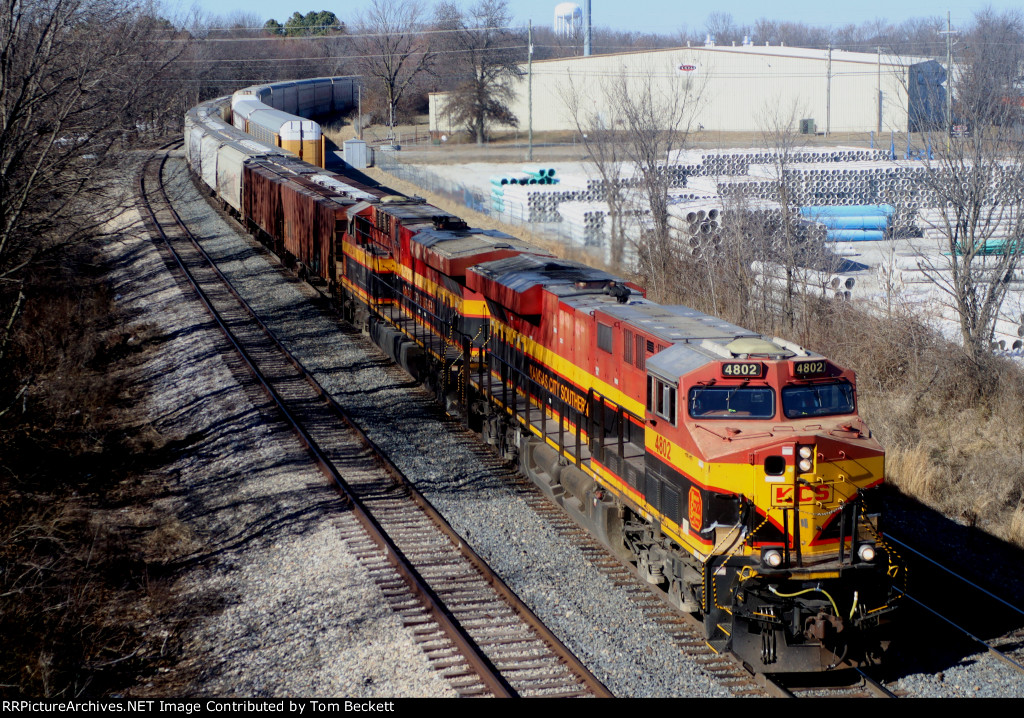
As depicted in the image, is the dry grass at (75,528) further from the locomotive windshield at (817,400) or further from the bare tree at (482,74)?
the bare tree at (482,74)

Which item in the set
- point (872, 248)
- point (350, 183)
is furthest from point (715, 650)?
point (872, 248)

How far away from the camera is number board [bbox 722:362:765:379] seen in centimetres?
1015

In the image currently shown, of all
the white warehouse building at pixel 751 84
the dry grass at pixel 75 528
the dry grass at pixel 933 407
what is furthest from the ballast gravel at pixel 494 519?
the white warehouse building at pixel 751 84

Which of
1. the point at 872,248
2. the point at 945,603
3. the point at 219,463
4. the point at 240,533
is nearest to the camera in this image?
the point at 945,603

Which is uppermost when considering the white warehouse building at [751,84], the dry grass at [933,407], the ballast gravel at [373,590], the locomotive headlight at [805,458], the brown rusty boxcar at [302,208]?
the white warehouse building at [751,84]

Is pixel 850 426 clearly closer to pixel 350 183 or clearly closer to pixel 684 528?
pixel 684 528

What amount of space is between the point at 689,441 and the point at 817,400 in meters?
1.47

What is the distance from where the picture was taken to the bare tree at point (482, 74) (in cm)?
8250

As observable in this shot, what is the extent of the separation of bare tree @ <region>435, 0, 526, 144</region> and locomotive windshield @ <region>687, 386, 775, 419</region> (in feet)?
245

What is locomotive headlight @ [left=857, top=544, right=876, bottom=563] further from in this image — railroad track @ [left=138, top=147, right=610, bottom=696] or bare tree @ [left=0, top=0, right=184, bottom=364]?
bare tree @ [left=0, top=0, right=184, bottom=364]

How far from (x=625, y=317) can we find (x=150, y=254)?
28.3m

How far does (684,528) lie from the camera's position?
34.4 feet

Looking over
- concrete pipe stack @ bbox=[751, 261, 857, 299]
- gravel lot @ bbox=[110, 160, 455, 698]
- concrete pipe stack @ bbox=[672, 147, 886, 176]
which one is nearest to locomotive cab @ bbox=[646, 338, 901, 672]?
gravel lot @ bbox=[110, 160, 455, 698]

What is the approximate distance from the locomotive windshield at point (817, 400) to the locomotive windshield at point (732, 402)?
0.63 feet
